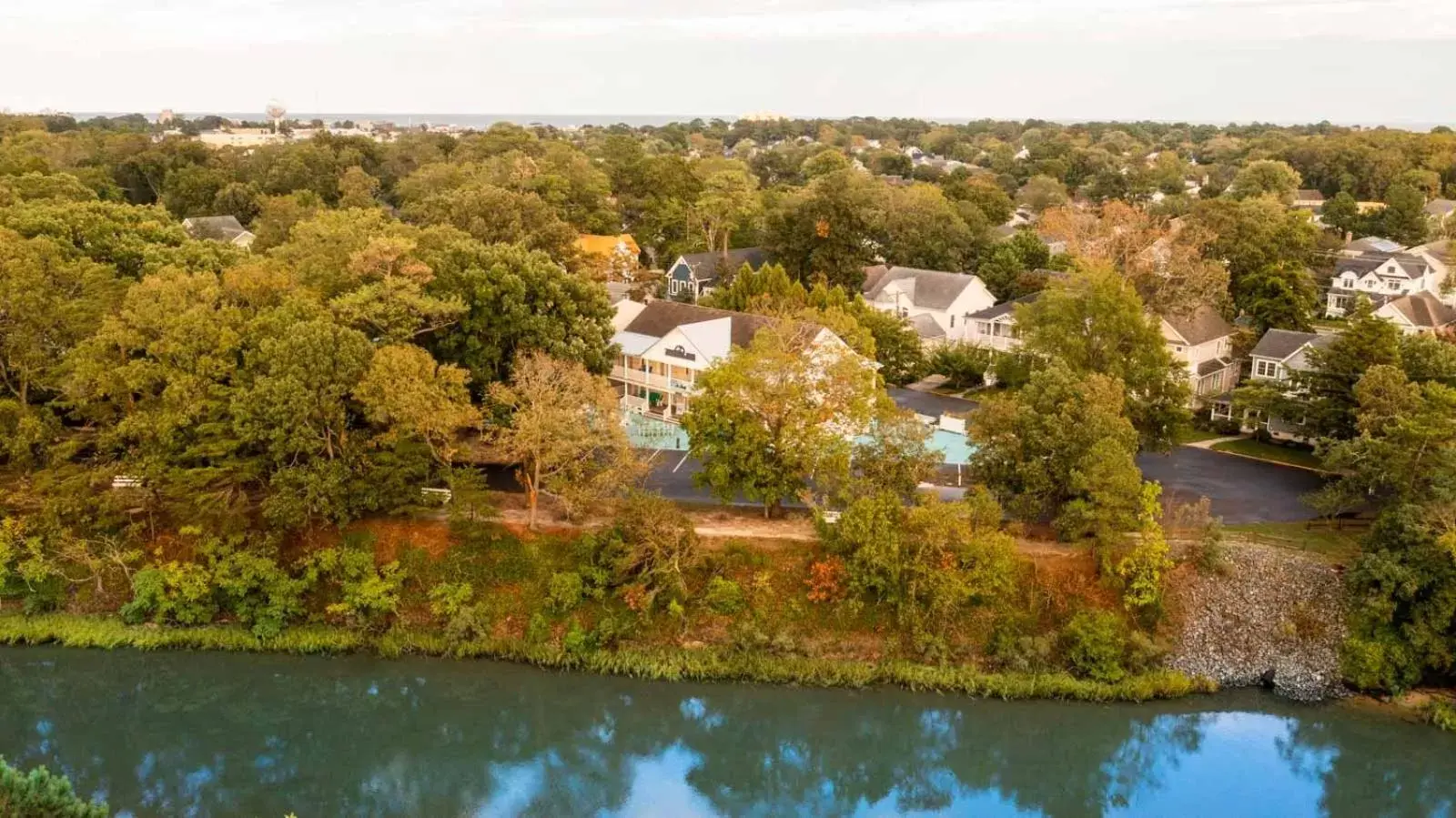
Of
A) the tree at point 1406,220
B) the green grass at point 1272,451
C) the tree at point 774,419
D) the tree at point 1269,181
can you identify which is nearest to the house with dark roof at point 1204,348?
the green grass at point 1272,451

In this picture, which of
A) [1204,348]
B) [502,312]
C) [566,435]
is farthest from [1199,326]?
[566,435]

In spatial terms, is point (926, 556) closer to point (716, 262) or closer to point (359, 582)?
point (359, 582)

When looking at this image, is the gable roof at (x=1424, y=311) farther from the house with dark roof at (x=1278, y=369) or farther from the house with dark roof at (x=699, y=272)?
the house with dark roof at (x=699, y=272)

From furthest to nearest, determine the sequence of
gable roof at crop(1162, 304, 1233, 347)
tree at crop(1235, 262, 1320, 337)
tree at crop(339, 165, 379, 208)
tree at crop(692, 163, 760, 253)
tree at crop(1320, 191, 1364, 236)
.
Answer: tree at crop(1320, 191, 1364, 236)
tree at crop(339, 165, 379, 208)
tree at crop(692, 163, 760, 253)
tree at crop(1235, 262, 1320, 337)
gable roof at crop(1162, 304, 1233, 347)

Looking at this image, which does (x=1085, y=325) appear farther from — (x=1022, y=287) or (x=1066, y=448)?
(x=1022, y=287)

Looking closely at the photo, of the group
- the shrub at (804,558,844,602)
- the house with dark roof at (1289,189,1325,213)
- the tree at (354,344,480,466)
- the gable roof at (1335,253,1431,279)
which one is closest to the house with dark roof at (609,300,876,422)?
the tree at (354,344,480,466)

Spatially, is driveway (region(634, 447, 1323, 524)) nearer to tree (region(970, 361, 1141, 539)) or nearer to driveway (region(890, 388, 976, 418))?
tree (region(970, 361, 1141, 539))
